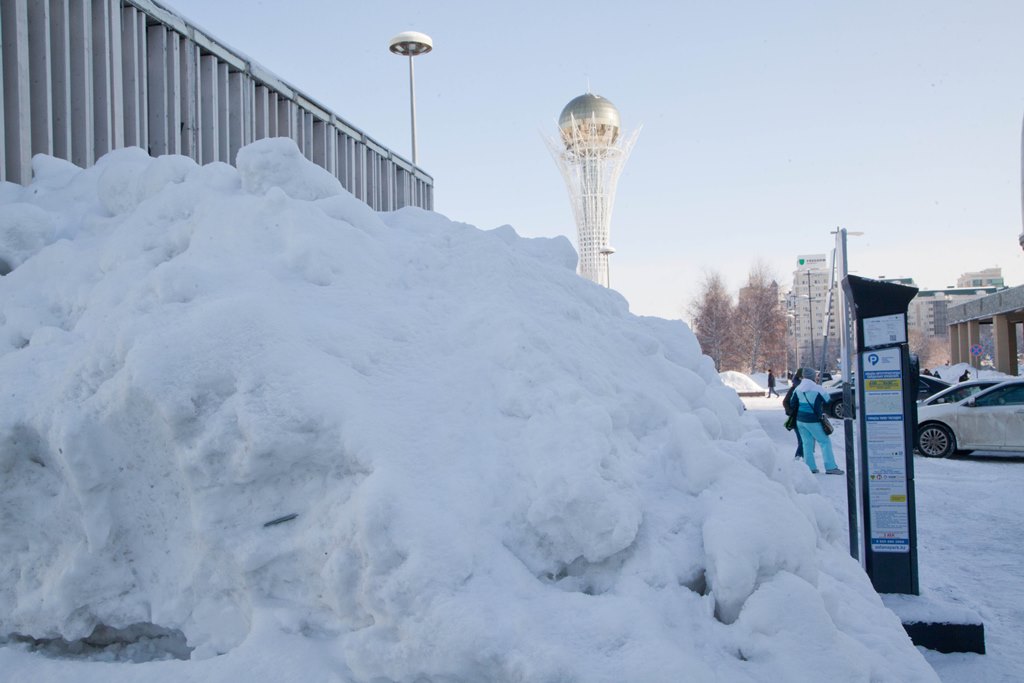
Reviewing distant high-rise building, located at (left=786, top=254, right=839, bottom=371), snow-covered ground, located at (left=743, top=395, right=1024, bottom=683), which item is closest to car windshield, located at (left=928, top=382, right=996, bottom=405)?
snow-covered ground, located at (left=743, top=395, right=1024, bottom=683)

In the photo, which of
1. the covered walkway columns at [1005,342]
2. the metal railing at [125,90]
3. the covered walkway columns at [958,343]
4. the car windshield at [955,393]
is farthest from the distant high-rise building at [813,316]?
the metal railing at [125,90]

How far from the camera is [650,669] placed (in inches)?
86.0

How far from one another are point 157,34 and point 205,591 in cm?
626

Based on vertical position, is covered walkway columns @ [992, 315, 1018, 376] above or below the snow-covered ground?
above

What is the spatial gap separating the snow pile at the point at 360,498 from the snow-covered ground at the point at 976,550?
1.27 meters

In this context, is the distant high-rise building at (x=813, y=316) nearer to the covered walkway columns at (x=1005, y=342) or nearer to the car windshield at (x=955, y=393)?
the covered walkway columns at (x=1005, y=342)

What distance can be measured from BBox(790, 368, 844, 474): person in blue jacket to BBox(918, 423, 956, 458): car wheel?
2.74 meters

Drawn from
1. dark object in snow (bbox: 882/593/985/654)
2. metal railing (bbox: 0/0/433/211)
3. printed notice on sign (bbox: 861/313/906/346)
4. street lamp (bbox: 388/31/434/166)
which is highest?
street lamp (bbox: 388/31/434/166)

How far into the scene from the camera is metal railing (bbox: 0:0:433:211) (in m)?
5.57

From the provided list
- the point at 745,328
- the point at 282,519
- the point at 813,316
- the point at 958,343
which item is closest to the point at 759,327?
the point at 745,328

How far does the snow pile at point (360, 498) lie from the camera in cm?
233

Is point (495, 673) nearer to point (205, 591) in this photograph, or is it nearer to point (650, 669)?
point (650, 669)

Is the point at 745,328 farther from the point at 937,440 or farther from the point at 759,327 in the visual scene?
the point at 937,440

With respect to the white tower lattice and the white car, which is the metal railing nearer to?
the white car
